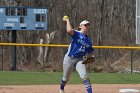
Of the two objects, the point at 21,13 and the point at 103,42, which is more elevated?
the point at 21,13

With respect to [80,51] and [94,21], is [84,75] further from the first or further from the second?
[94,21]

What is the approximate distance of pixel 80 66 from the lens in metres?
10.9

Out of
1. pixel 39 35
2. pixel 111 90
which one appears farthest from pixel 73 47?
pixel 39 35

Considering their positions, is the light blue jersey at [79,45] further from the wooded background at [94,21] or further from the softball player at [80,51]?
the wooded background at [94,21]

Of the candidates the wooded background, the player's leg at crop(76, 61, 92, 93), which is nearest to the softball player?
the player's leg at crop(76, 61, 92, 93)

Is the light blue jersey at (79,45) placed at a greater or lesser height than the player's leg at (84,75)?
greater

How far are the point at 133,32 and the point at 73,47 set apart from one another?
97.6 feet

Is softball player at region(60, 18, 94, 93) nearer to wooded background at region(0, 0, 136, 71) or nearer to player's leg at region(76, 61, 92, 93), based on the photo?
player's leg at region(76, 61, 92, 93)

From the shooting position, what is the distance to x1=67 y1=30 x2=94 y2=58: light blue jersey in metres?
10.8

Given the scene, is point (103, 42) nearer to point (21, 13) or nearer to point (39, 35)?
point (39, 35)

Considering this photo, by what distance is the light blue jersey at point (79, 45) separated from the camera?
35.4ft

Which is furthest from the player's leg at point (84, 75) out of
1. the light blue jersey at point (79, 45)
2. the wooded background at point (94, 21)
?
the wooded background at point (94, 21)

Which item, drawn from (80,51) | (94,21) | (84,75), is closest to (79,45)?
(80,51)

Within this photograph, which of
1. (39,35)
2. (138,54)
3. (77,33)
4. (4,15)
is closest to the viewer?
(77,33)
